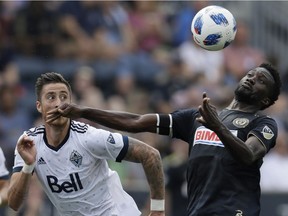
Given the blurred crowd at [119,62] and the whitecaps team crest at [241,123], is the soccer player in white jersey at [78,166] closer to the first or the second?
the whitecaps team crest at [241,123]

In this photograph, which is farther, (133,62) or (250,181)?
(133,62)

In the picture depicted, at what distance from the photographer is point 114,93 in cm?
1795

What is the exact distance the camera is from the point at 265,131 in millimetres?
9391

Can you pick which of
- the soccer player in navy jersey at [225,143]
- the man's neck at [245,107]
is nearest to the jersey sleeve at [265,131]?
the soccer player in navy jersey at [225,143]

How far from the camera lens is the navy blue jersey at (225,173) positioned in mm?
9320

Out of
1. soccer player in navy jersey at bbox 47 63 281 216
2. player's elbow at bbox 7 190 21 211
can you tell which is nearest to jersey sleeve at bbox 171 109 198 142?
soccer player in navy jersey at bbox 47 63 281 216

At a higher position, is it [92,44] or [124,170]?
[92,44]

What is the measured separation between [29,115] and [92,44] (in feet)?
6.51

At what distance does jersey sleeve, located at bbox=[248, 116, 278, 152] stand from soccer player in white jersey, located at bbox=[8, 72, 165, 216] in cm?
103

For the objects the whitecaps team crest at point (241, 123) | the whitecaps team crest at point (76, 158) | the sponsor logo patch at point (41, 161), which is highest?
the whitecaps team crest at point (241, 123)

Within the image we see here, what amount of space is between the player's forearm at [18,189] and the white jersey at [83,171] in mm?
194

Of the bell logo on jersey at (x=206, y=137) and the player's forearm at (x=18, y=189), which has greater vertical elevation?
A: the bell logo on jersey at (x=206, y=137)

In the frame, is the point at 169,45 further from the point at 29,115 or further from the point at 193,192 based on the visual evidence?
the point at 193,192

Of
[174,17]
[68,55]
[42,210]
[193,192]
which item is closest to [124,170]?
[42,210]
